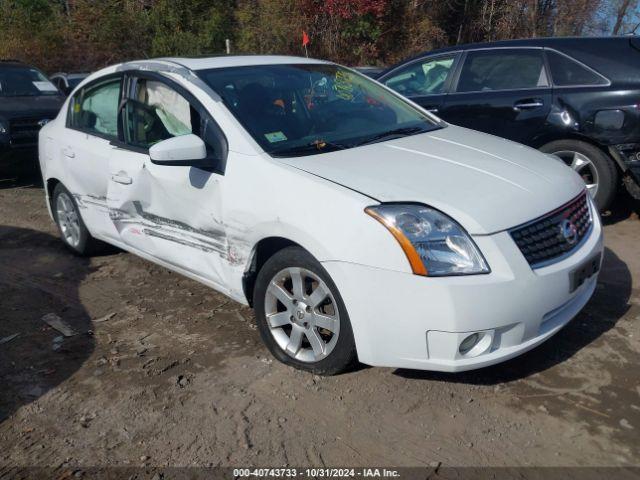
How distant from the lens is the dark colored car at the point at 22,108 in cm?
857

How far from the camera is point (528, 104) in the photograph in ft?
19.1

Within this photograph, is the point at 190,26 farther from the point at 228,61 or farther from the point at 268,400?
the point at 268,400

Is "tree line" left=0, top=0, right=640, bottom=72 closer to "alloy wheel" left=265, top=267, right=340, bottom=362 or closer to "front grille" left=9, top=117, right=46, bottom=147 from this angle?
"front grille" left=9, top=117, right=46, bottom=147

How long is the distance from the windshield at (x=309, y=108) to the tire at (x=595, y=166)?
1.90 meters

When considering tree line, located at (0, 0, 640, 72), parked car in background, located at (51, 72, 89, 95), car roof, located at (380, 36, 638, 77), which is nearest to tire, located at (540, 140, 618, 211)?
car roof, located at (380, 36, 638, 77)

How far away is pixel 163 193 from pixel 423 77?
Result: 3.60 m

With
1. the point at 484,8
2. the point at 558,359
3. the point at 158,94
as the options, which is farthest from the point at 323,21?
the point at 558,359

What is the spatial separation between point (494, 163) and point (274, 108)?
136cm

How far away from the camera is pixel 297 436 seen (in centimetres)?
297

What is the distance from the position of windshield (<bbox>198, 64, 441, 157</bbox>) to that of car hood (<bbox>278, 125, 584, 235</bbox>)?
8.4 inches

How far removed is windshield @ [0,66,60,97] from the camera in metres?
9.51

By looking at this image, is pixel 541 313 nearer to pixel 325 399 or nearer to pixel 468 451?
pixel 468 451

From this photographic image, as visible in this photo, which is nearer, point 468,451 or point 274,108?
point 468,451

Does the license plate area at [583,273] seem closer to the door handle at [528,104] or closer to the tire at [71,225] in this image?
the door handle at [528,104]
